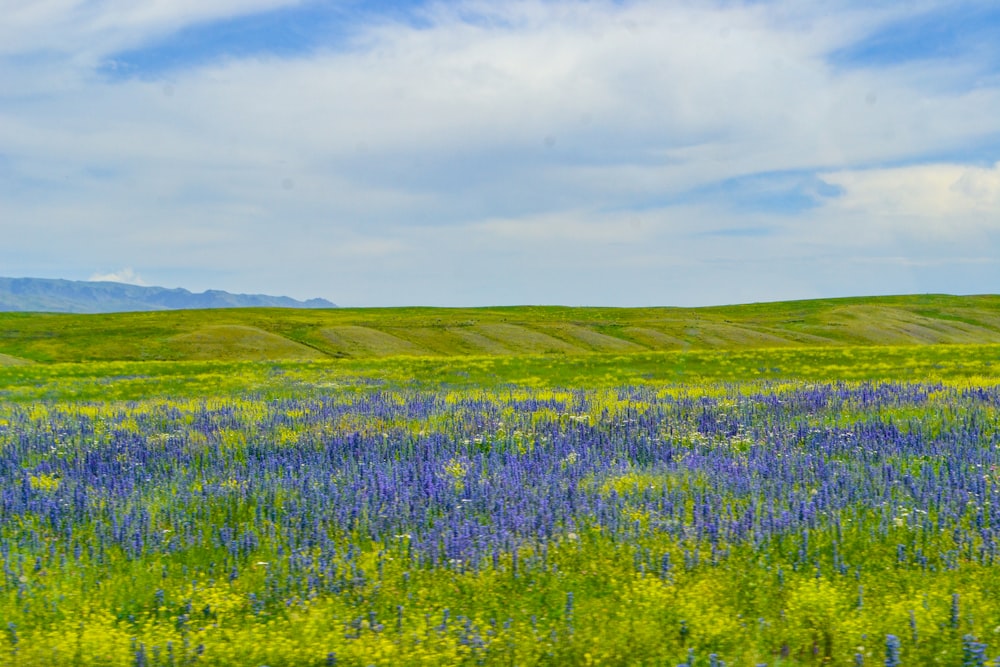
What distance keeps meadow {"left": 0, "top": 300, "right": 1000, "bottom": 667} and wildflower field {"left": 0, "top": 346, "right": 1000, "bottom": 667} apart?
0.03 meters

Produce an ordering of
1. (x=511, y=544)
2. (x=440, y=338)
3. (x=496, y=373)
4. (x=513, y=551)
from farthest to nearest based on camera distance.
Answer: (x=440, y=338), (x=496, y=373), (x=511, y=544), (x=513, y=551)

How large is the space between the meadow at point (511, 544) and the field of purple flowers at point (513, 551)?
3 cm

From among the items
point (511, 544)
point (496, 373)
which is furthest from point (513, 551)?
point (496, 373)

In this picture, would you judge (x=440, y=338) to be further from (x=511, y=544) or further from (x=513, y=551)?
(x=513, y=551)

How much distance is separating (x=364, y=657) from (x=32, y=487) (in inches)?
276

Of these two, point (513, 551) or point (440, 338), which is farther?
point (440, 338)

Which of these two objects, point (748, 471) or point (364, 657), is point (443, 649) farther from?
point (748, 471)

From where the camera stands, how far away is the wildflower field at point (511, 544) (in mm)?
5422

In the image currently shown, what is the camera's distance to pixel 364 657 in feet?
17.3

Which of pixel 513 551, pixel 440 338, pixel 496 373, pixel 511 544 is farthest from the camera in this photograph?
pixel 440 338

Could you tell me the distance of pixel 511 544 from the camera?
7.01m

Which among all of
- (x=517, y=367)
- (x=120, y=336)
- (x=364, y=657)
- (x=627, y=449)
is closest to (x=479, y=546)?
(x=364, y=657)

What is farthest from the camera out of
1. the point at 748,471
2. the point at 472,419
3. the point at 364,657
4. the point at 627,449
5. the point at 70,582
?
the point at 472,419

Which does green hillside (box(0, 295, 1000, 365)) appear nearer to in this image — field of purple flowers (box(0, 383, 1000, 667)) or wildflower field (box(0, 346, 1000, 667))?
wildflower field (box(0, 346, 1000, 667))
